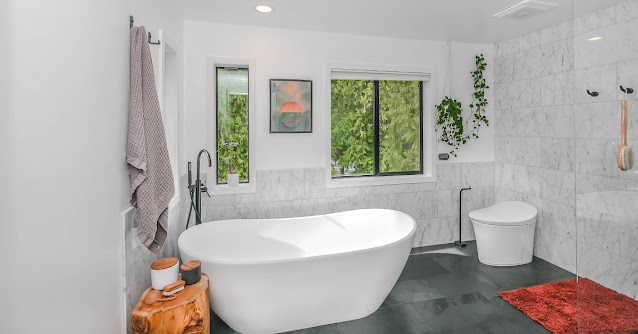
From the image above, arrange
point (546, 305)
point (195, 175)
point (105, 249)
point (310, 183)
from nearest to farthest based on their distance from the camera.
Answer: point (105, 249) < point (546, 305) < point (195, 175) < point (310, 183)

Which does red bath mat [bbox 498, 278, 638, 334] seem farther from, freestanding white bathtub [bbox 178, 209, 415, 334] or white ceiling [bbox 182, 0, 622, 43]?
white ceiling [bbox 182, 0, 622, 43]

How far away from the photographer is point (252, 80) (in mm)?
3514

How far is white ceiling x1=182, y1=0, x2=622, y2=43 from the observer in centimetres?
296

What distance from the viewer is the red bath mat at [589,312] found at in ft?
6.66

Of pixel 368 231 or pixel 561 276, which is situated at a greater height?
pixel 368 231

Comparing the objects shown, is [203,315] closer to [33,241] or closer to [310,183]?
[33,241]

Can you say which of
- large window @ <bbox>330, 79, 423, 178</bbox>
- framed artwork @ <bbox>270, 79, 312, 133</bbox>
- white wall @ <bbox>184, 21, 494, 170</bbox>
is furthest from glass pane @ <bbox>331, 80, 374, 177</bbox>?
framed artwork @ <bbox>270, 79, 312, 133</bbox>

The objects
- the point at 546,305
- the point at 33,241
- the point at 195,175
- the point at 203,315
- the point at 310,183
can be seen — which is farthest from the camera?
the point at 310,183

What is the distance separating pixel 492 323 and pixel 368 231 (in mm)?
1304

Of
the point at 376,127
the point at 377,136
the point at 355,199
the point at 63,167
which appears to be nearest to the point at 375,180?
the point at 355,199

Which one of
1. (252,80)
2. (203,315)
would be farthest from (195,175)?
(203,315)

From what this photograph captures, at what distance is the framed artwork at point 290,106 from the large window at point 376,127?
1.35 feet

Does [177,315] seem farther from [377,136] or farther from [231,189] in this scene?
[377,136]

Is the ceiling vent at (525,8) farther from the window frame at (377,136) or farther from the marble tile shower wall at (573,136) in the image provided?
the window frame at (377,136)
